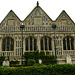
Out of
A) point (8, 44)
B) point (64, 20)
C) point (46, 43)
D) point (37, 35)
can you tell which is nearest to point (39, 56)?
point (46, 43)

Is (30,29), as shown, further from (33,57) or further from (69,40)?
(69,40)

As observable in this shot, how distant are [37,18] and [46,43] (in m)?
5.72

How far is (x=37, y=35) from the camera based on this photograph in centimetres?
2397

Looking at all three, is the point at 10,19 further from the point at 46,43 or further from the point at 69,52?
the point at 69,52

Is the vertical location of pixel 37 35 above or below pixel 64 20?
below

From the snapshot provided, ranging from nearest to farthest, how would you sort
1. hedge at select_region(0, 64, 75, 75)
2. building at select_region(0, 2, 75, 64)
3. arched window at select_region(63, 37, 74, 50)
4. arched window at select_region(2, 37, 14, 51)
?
hedge at select_region(0, 64, 75, 75)
building at select_region(0, 2, 75, 64)
arched window at select_region(2, 37, 14, 51)
arched window at select_region(63, 37, 74, 50)

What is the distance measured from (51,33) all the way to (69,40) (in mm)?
4001

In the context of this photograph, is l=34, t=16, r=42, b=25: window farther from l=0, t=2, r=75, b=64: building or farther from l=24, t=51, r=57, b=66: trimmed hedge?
l=24, t=51, r=57, b=66: trimmed hedge

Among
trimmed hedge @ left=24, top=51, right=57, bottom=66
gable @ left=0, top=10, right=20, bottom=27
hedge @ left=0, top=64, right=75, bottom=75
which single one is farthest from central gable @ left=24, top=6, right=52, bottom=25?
hedge @ left=0, top=64, right=75, bottom=75

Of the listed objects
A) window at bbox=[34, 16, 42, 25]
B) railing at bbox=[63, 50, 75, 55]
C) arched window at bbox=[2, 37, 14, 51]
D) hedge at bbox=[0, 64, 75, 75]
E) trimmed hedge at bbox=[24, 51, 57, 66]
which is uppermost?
window at bbox=[34, 16, 42, 25]

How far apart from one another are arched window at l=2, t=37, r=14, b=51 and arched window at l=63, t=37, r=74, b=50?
10.8 metres

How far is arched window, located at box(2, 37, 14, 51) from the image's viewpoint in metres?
23.5

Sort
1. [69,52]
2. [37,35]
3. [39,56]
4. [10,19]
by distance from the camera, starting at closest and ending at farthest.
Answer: [39,56]
[69,52]
[37,35]
[10,19]

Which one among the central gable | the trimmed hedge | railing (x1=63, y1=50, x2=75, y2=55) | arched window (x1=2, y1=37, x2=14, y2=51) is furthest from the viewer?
the central gable
